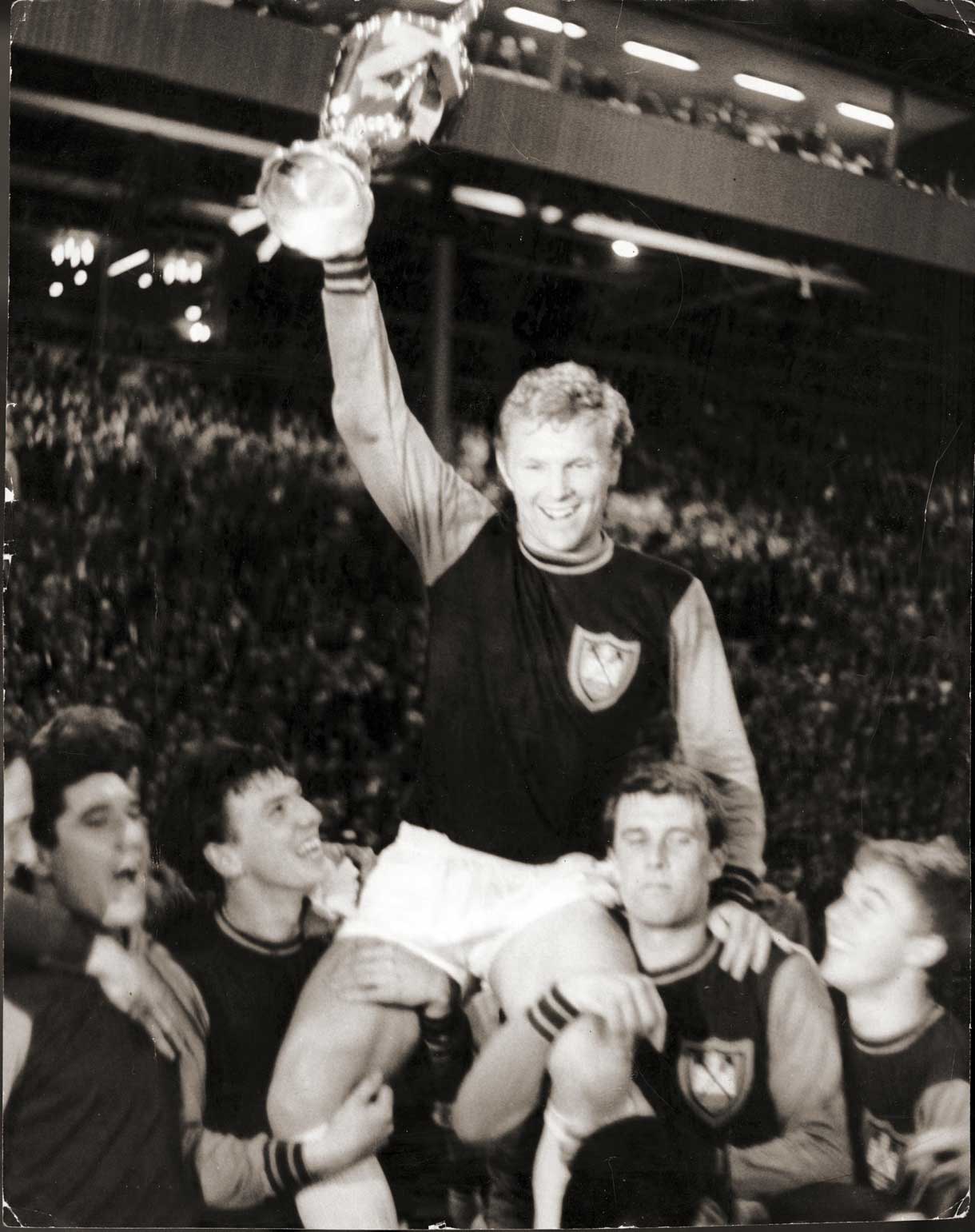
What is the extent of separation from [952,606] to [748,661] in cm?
35

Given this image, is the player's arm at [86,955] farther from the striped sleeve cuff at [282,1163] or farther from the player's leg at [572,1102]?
the player's leg at [572,1102]

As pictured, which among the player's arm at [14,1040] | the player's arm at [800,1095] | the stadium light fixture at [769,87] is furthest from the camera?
the stadium light fixture at [769,87]

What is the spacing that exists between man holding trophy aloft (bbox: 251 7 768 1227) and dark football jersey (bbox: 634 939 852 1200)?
5cm

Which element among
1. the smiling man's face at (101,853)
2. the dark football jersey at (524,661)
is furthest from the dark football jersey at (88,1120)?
the dark football jersey at (524,661)

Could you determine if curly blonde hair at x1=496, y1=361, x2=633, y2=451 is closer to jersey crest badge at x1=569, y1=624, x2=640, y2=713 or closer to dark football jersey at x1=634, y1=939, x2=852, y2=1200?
jersey crest badge at x1=569, y1=624, x2=640, y2=713

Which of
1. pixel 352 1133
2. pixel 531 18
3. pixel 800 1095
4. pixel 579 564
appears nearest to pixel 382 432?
pixel 579 564

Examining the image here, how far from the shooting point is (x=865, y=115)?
207 centimetres

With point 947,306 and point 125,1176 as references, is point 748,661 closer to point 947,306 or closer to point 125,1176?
point 947,306

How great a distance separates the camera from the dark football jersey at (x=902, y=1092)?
1956 millimetres

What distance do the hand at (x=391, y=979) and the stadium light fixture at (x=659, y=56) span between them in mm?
1420

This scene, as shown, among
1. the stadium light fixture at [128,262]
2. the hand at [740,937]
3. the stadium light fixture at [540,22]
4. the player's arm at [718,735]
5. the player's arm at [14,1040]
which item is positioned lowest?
the player's arm at [14,1040]

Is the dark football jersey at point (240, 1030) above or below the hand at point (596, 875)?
below

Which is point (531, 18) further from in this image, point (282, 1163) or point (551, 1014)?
point (282, 1163)

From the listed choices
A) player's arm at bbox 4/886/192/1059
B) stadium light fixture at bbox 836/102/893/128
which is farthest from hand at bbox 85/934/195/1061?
stadium light fixture at bbox 836/102/893/128
